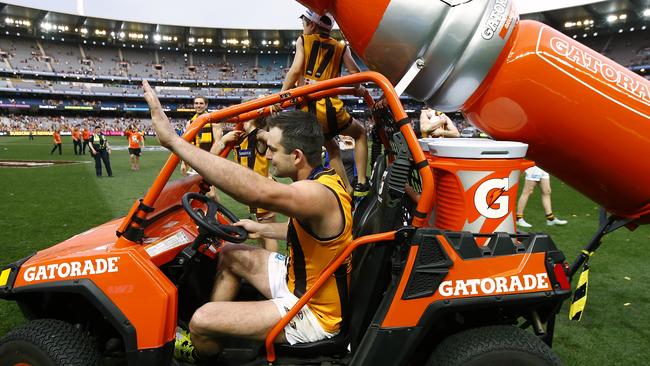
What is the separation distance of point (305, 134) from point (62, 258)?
1.33 metres

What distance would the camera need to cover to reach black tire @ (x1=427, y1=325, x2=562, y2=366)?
72.6 inches

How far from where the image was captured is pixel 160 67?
202 feet

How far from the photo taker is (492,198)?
202 centimetres

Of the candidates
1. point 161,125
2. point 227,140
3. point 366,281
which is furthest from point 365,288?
point 227,140

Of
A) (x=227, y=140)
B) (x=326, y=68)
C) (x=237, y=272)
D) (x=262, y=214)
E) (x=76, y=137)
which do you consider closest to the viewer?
(x=237, y=272)

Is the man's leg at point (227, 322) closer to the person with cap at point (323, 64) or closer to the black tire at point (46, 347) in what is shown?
the black tire at point (46, 347)

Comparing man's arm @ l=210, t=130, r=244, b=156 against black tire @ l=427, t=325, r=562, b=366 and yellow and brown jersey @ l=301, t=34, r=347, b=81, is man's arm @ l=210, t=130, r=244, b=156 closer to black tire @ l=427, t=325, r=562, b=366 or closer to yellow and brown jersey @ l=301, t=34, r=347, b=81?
yellow and brown jersey @ l=301, t=34, r=347, b=81

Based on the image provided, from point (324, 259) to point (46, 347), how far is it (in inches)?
53.5

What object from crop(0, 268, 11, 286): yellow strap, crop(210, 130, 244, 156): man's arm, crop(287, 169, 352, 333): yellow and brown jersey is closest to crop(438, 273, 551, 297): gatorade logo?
crop(287, 169, 352, 333): yellow and brown jersey

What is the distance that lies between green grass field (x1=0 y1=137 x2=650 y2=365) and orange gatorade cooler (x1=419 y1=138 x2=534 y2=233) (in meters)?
1.58

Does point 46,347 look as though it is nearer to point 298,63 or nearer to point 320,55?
point 298,63

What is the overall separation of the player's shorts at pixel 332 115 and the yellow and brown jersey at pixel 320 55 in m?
0.34

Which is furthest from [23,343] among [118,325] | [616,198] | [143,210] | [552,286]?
[616,198]

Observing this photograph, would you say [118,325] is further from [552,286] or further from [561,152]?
[561,152]
